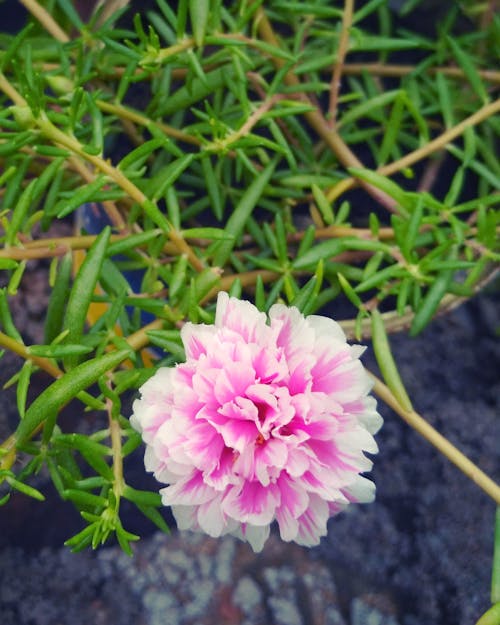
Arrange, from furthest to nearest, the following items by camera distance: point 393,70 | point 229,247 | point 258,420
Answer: point 393,70 → point 229,247 → point 258,420

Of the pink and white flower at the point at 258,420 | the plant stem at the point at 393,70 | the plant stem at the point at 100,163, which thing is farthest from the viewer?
the plant stem at the point at 393,70

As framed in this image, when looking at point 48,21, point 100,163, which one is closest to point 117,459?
point 100,163

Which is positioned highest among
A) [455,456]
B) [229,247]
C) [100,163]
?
[100,163]

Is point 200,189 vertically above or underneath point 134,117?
underneath

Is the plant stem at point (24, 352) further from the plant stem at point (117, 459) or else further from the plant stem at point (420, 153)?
the plant stem at point (420, 153)

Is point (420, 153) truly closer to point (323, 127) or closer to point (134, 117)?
point (323, 127)

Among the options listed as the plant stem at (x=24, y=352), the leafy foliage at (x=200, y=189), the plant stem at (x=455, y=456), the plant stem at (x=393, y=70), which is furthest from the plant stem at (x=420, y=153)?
the plant stem at (x=24, y=352)

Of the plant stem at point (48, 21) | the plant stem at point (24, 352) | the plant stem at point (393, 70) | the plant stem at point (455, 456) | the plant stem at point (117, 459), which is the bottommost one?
the plant stem at point (455, 456)

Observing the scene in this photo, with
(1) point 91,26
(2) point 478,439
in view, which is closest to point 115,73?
(1) point 91,26

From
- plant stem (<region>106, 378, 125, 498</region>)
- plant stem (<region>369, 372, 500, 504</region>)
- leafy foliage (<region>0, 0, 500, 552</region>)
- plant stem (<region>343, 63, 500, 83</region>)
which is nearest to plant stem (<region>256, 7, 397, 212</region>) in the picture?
leafy foliage (<region>0, 0, 500, 552</region>)
